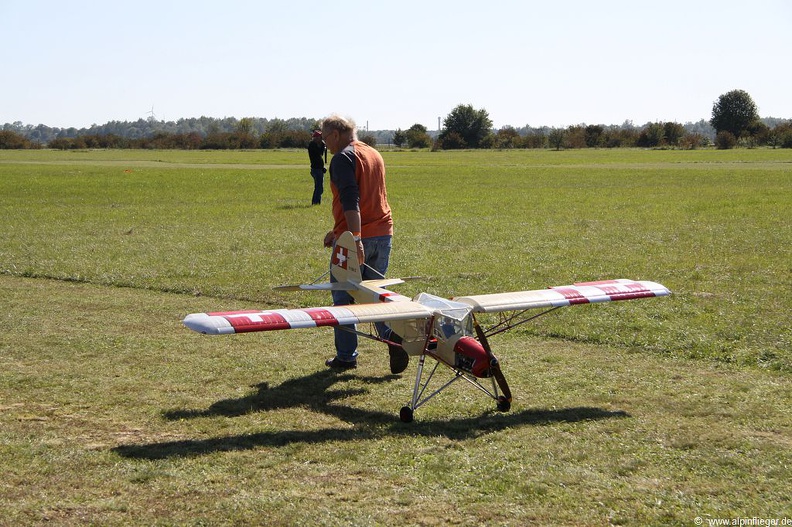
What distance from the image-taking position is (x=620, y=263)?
1579cm

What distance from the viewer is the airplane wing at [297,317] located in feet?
22.3

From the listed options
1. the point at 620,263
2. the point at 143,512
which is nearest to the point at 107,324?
the point at 143,512

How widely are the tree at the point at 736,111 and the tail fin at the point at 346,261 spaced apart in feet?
429

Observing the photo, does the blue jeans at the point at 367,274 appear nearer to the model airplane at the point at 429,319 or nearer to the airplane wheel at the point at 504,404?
the model airplane at the point at 429,319

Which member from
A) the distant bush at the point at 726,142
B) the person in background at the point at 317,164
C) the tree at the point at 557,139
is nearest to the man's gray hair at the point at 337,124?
the person in background at the point at 317,164

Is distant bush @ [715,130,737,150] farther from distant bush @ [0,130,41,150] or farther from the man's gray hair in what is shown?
the man's gray hair

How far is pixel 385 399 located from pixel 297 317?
1.52 m

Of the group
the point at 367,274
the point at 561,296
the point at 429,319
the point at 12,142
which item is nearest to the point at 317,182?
the point at 367,274

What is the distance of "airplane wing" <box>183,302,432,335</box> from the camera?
22.3 feet

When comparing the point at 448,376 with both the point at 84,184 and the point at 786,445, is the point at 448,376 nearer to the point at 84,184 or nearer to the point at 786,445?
the point at 786,445

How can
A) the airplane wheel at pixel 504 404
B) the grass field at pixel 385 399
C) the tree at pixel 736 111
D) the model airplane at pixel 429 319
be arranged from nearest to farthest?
the grass field at pixel 385 399 < the model airplane at pixel 429 319 < the airplane wheel at pixel 504 404 < the tree at pixel 736 111

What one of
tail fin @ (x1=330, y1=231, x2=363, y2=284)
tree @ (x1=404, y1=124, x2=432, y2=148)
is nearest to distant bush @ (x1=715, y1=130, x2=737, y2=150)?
tree @ (x1=404, y1=124, x2=432, y2=148)

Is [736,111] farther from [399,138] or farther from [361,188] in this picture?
[361,188]

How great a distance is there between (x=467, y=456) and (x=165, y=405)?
3.08 metres
